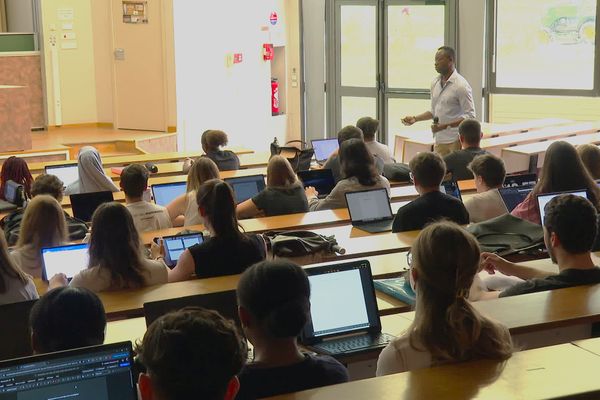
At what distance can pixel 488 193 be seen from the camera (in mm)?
5977

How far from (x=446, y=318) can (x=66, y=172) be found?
614 cm

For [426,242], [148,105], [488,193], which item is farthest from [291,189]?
[148,105]

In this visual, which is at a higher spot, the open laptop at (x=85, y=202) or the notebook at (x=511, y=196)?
the notebook at (x=511, y=196)

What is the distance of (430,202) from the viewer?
5531 millimetres

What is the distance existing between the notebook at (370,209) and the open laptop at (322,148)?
10.6 ft

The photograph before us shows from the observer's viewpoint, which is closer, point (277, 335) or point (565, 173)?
point (277, 335)

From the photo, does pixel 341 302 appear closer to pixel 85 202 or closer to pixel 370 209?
pixel 370 209

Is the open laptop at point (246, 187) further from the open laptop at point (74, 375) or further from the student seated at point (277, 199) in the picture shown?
the open laptop at point (74, 375)

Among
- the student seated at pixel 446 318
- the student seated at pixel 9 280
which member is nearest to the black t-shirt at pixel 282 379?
the student seated at pixel 446 318

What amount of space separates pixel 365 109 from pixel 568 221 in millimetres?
10118

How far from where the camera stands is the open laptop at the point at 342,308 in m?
3.57

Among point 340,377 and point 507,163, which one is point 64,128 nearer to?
point 507,163

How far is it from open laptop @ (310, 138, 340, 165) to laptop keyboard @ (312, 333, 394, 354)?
19.2ft

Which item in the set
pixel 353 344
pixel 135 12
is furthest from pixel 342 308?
pixel 135 12
